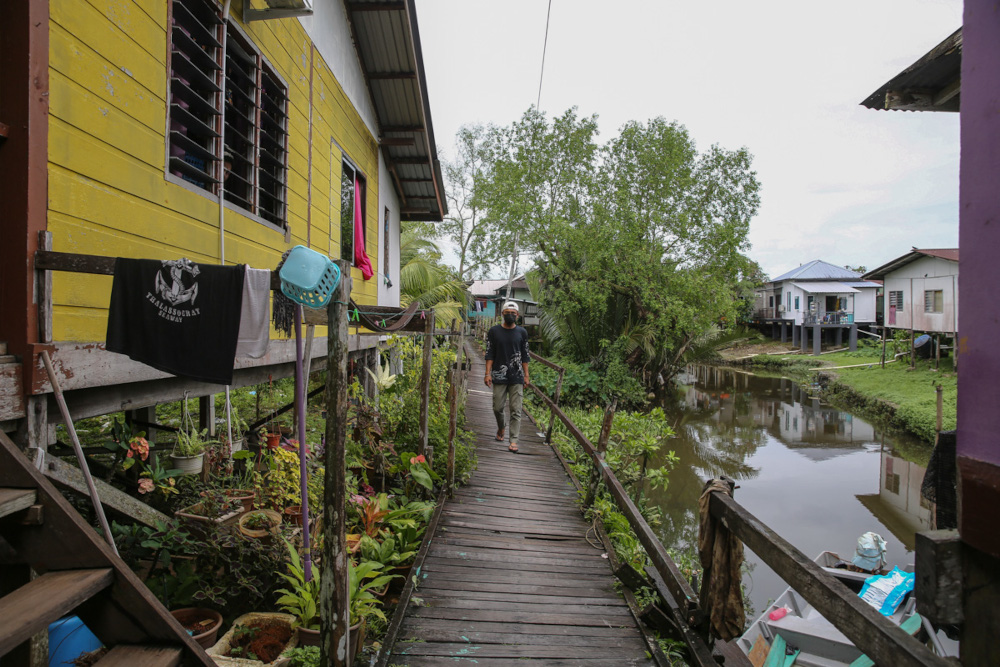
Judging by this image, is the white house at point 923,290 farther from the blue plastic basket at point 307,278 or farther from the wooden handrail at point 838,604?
the blue plastic basket at point 307,278

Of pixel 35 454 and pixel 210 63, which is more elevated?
pixel 210 63

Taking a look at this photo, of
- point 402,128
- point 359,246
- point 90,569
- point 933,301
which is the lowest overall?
point 90,569

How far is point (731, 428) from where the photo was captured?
61.8ft

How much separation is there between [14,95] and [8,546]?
76.9 inches

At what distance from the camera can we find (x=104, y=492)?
122 inches

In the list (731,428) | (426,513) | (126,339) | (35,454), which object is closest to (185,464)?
(35,454)

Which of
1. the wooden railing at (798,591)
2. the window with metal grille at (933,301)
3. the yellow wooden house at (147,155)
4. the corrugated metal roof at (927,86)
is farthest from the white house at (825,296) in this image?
the wooden railing at (798,591)

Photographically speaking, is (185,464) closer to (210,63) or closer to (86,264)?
(86,264)

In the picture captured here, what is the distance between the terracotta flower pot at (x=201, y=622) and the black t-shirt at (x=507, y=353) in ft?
14.9

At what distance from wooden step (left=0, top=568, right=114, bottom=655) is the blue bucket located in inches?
46.8

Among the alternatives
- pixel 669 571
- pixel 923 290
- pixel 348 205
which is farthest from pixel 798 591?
pixel 923 290

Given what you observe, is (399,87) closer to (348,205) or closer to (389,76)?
(389,76)

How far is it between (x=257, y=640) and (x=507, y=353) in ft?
15.1

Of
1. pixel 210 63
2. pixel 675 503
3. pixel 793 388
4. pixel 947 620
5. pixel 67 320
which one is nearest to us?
pixel 947 620
